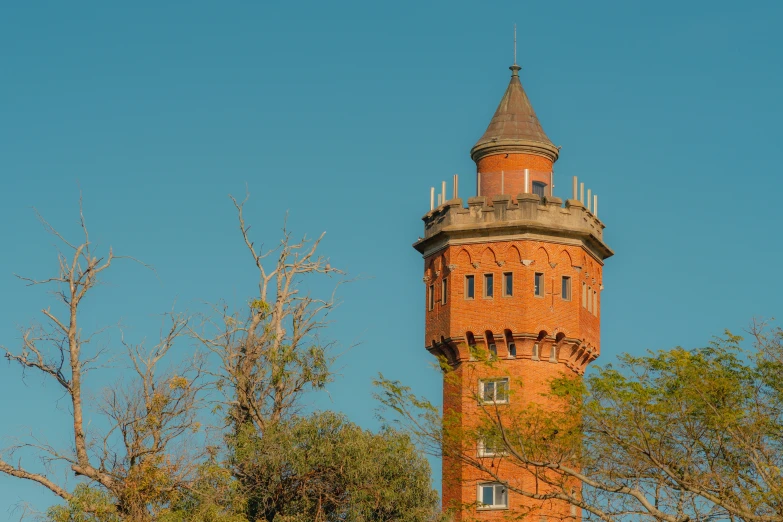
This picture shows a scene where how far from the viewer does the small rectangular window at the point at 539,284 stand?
4866 centimetres

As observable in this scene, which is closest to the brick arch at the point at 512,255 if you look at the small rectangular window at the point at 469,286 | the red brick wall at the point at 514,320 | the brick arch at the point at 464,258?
the red brick wall at the point at 514,320

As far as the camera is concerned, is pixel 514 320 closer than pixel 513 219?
Yes

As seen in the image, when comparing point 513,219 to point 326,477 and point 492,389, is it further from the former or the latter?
point 326,477

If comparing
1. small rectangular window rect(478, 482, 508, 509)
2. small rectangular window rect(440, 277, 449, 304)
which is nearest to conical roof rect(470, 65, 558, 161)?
small rectangular window rect(440, 277, 449, 304)

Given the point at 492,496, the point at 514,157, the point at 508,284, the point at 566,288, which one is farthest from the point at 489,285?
the point at 492,496

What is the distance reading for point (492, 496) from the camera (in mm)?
47094

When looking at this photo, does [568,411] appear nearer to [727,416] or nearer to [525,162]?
[727,416]

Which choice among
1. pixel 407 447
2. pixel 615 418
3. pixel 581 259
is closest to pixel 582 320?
pixel 581 259

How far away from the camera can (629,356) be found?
39.1 m

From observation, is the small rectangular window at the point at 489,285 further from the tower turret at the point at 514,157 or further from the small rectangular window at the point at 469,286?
the tower turret at the point at 514,157

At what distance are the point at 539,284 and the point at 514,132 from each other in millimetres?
5847

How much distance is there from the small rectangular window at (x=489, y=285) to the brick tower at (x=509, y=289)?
0.11 ft

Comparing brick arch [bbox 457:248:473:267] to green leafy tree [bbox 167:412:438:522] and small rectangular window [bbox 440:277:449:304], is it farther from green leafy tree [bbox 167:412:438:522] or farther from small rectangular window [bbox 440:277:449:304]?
green leafy tree [bbox 167:412:438:522]

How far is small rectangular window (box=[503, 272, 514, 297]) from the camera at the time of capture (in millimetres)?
48562
